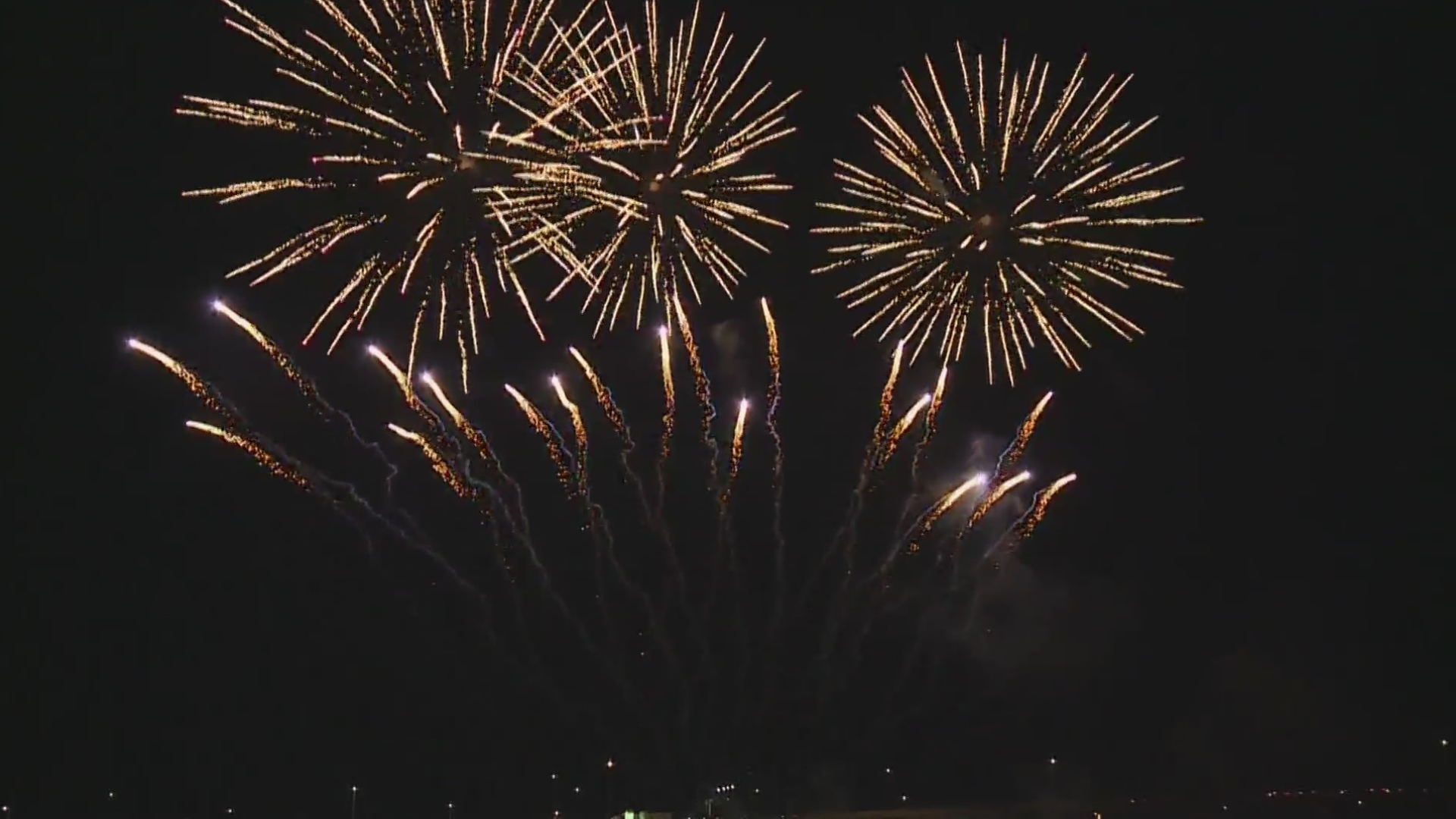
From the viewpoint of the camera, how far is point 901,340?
60.1ft

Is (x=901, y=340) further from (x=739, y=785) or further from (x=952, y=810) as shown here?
(x=952, y=810)

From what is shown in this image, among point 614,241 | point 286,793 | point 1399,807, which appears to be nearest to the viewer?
point 614,241

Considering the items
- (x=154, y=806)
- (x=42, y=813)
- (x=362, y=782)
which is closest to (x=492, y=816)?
(x=362, y=782)

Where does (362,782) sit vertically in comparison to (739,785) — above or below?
above

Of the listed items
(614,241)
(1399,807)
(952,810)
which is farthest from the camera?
(952,810)

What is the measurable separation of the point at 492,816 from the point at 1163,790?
2656 centimetres

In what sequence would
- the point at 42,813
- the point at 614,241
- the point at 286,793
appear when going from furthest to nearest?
the point at 286,793
the point at 42,813
the point at 614,241

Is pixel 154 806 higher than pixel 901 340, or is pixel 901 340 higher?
pixel 154 806

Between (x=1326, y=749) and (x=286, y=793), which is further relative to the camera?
(x=1326, y=749)

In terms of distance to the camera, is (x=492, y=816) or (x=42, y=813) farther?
(x=492, y=816)

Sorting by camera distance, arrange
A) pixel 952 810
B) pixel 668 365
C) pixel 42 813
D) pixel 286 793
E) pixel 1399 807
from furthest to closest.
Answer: pixel 952 810
pixel 1399 807
pixel 286 793
pixel 42 813
pixel 668 365

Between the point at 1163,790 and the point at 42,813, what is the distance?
40.6m

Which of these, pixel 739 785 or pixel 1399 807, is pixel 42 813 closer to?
pixel 739 785

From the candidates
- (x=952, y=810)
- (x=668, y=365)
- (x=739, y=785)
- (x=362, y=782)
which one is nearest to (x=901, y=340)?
(x=668, y=365)
